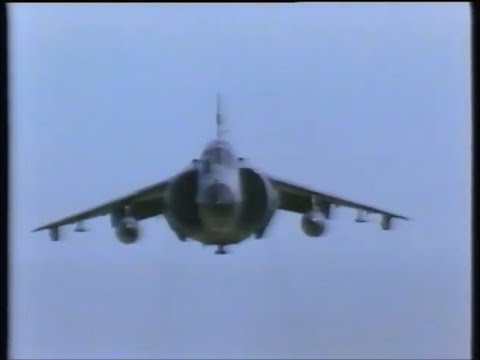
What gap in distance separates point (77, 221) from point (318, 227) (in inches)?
25.8

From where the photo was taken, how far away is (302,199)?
3.64 metres

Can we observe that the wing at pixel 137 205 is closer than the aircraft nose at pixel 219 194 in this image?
Yes

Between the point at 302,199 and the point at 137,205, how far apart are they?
1.50 ft

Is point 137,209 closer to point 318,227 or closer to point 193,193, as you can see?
point 193,193

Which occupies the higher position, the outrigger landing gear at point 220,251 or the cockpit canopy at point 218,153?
the cockpit canopy at point 218,153

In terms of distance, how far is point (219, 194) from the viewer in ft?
12.6

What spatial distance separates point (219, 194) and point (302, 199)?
0.31 m

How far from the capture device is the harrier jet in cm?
359

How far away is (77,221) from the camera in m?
3.53

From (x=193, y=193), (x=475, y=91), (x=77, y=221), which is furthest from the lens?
(x=193, y=193)

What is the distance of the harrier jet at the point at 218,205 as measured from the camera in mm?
3592

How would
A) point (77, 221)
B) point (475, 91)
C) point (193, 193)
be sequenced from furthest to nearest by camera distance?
point (193, 193)
point (77, 221)
point (475, 91)
